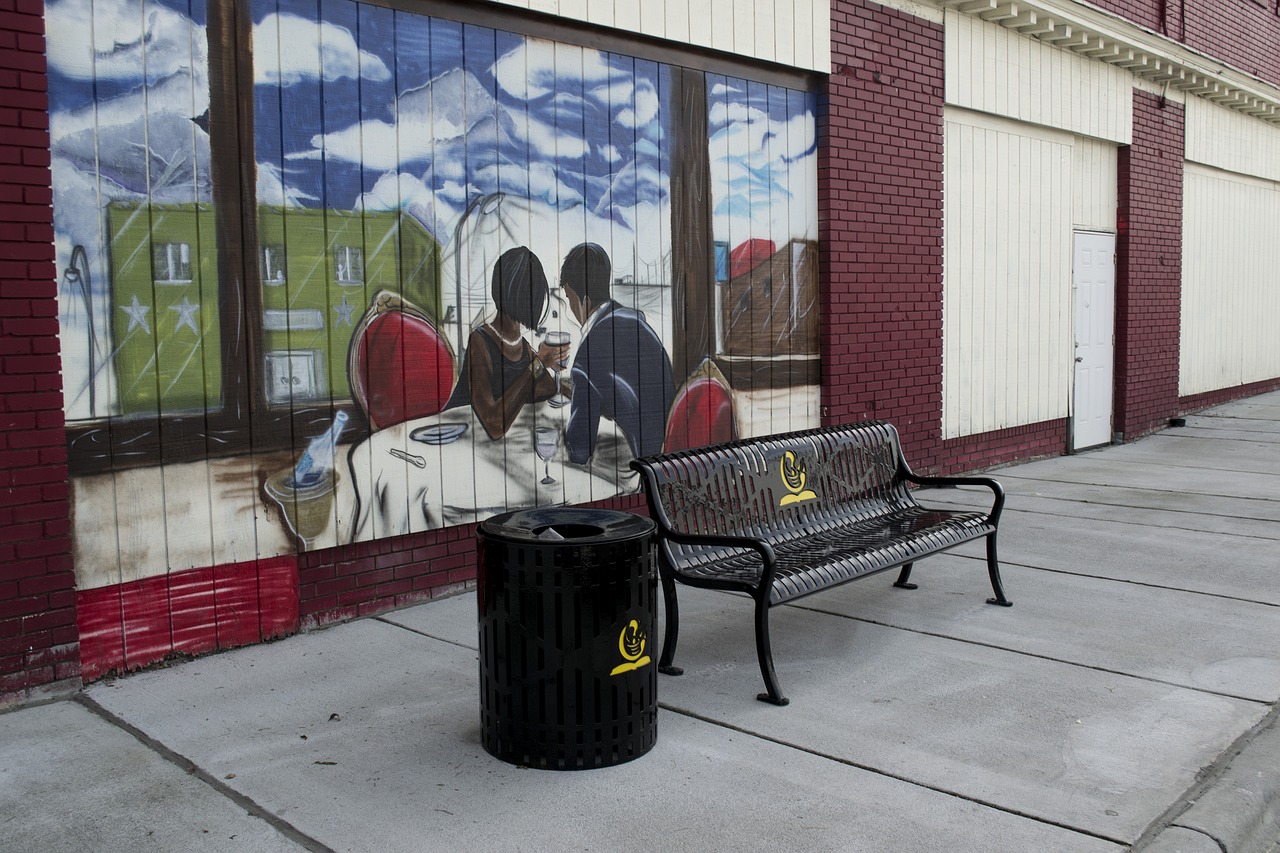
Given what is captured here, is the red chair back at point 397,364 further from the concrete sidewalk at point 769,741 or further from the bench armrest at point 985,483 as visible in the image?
the bench armrest at point 985,483

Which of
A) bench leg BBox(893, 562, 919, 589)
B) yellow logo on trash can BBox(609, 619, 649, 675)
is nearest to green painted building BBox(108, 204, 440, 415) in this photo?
yellow logo on trash can BBox(609, 619, 649, 675)

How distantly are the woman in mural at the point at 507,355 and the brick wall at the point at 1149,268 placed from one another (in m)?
8.63

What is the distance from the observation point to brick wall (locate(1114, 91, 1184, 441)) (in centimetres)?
1291

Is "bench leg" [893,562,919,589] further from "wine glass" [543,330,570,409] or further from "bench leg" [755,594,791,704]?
"wine glass" [543,330,570,409]

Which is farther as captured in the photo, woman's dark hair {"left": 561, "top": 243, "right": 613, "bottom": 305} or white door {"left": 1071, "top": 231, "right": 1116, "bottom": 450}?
white door {"left": 1071, "top": 231, "right": 1116, "bottom": 450}

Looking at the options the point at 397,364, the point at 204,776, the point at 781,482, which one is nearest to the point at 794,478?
the point at 781,482

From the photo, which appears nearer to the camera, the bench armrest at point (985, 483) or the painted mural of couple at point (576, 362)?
the bench armrest at point (985, 483)

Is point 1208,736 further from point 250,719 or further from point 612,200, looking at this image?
point 612,200

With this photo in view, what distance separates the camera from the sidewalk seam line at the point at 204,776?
11.4 ft

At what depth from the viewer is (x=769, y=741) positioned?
426cm

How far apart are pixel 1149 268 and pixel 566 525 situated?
11210mm

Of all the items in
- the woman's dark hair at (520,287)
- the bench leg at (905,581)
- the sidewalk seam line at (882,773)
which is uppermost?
the woman's dark hair at (520,287)

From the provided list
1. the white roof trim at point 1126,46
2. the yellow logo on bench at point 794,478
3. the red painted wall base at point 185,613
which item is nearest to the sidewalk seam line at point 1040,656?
the yellow logo on bench at point 794,478

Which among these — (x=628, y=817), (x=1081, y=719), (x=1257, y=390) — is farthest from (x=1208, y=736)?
(x=1257, y=390)
